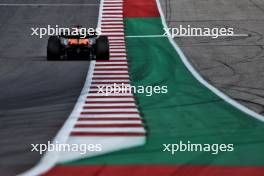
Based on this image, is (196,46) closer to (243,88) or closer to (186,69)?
(186,69)

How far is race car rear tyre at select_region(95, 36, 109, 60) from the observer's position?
2312 cm

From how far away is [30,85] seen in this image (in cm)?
2002

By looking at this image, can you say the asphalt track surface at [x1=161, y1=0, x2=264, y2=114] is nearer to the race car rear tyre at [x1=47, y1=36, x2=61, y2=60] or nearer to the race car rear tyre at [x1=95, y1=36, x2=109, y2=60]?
the race car rear tyre at [x1=95, y1=36, x2=109, y2=60]

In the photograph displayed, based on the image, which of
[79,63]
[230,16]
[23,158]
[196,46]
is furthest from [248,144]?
[230,16]

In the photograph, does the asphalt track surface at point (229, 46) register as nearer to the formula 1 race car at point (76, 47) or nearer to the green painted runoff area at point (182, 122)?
the green painted runoff area at point (182, 122)

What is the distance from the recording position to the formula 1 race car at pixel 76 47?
22.8 m

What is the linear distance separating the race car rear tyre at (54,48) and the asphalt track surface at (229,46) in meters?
4.77

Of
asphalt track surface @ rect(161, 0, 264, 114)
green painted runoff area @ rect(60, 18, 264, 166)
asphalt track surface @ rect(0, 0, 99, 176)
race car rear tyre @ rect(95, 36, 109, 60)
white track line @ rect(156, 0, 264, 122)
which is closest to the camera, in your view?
green painted runoff area @ rect(60, 18, 264, 166)

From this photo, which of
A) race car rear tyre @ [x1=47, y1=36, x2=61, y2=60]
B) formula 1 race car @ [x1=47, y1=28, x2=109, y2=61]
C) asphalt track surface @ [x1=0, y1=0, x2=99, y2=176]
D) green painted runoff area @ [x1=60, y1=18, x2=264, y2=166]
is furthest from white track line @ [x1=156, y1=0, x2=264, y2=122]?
race car rear tyre @ [x1=47, y1=36, x2=61, y2=60]

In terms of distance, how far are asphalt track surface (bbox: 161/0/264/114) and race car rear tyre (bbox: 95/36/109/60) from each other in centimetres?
310

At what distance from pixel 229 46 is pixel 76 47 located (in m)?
6.88

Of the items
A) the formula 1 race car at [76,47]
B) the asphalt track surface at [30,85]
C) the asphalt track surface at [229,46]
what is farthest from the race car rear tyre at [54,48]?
the asphalt track surface at [229,46]

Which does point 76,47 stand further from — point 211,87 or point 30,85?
point 211,87

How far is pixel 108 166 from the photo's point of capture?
1262 cm
